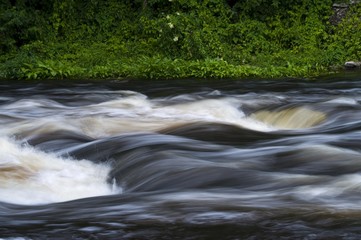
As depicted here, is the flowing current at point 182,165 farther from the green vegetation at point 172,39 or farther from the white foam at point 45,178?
the green vegetation at point 172,39

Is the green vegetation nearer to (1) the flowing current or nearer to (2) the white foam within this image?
(1) the flowing current

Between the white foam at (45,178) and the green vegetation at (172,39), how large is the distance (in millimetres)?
6911

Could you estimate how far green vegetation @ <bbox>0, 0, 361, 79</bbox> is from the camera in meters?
12.9

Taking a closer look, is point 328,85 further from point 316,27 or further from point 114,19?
point 114,19

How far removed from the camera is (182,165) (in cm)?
545

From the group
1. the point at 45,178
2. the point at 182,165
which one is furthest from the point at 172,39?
the point at 45,178

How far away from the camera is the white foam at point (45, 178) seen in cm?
471

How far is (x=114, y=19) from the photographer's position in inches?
665

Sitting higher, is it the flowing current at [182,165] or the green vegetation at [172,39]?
the green vegetation at [172,39]

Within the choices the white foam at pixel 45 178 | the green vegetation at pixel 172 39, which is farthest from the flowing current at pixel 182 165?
the green vegetation at pixel 172 39

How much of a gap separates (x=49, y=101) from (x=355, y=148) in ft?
17.5

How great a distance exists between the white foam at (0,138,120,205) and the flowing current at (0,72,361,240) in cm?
1

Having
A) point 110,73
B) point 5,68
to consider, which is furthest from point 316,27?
point 5,68

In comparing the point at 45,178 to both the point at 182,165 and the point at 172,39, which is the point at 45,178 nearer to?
the point at 182,165
